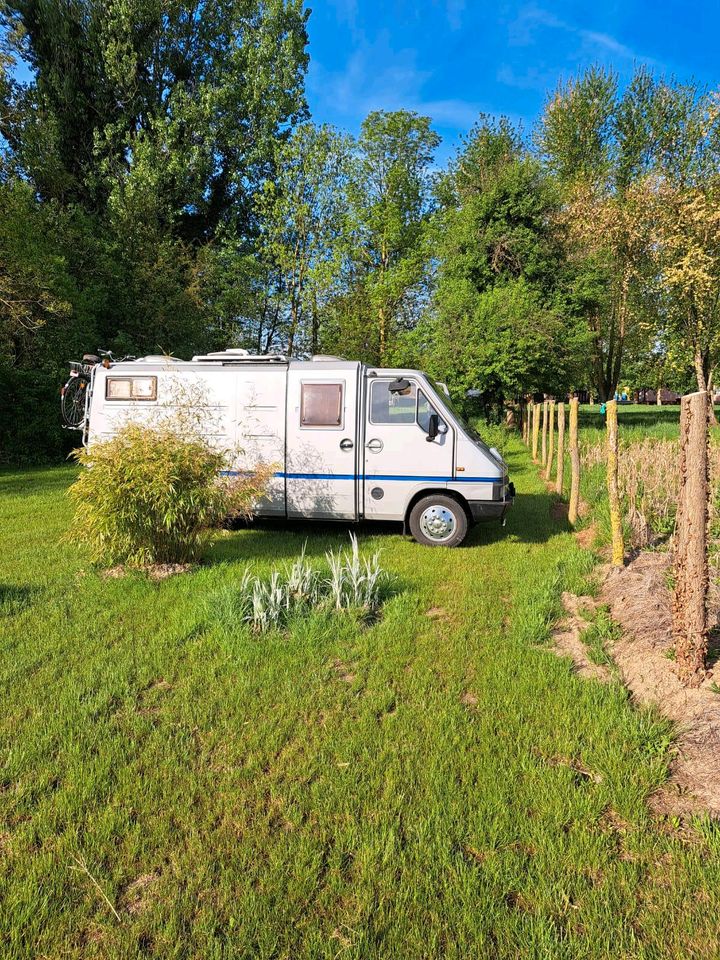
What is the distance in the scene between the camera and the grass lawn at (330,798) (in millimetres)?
2145

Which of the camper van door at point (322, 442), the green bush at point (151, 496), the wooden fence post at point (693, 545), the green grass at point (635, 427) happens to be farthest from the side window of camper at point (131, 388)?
the green grass at point (635, 427)

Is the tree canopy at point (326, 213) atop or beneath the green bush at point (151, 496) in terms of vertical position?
atop

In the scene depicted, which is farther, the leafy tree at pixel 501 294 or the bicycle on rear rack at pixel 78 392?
the leafy tree at pixel 501 294

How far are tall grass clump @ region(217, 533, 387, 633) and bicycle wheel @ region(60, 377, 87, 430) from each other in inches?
231

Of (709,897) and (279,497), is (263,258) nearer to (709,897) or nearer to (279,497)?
(279,497)

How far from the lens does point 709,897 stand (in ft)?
7.43

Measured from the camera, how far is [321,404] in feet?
26.2

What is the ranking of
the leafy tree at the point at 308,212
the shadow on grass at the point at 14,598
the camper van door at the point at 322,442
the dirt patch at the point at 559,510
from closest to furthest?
the shadow on grass at the point at 14,598 → the camper van door at the point at 322,442 → the dirt patch at the point at 559,510 → the leafy tree at the point at 308,212

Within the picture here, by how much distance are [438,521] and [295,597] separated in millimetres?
3216

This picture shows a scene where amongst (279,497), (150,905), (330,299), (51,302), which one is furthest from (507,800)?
(330,299)

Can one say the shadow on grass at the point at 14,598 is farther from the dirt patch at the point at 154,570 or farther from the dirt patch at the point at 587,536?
the dirt patch at the point at 587,536

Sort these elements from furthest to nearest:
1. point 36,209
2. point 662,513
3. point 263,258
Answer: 1. point 263,258
2. point 36,209
3. point 662,513

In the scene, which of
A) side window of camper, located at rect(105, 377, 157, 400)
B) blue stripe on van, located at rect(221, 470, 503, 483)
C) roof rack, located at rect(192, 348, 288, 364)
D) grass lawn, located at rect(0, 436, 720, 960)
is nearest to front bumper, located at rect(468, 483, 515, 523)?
blue stripe on van, located at rect(221, 470, 503, 483)

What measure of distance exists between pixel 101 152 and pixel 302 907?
27.3 metres
